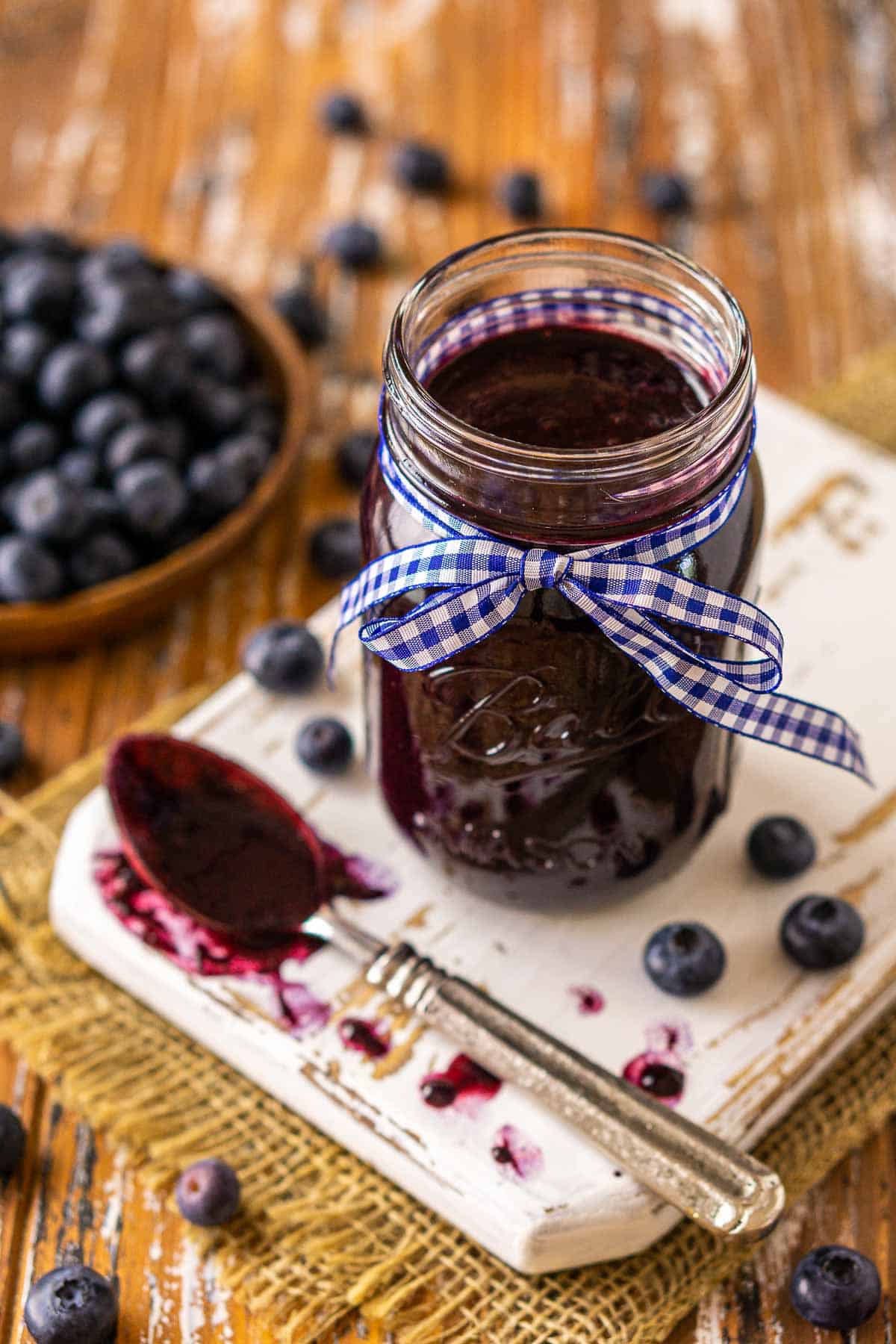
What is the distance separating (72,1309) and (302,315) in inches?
48.2

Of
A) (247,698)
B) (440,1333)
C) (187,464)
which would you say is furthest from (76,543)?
(440,1333)

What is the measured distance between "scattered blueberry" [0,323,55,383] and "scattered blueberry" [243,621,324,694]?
53 cm

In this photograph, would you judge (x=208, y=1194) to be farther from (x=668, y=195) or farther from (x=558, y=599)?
(x=668, y=195)

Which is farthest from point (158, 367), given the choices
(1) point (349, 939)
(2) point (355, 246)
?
(1) point (349, 939)

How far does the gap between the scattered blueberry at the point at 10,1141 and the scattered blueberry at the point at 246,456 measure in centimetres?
72

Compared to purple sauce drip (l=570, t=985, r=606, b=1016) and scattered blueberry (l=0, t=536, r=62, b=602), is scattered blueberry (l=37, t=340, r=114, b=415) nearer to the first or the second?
scattered blueberry (l=0, t=536, r=62, b=602)

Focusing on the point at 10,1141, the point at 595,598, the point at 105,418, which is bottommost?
the point at 10,1141

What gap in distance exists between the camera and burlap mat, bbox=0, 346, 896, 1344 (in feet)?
3.57

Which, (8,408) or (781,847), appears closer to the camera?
(781,847)

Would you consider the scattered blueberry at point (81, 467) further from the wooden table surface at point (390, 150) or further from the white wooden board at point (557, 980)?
the white wooden board at point (557, 980)

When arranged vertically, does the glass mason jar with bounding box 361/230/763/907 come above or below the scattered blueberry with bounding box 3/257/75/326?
above

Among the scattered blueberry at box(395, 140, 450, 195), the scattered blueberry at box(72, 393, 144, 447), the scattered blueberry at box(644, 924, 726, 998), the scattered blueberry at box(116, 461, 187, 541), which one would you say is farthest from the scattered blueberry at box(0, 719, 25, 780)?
the scattered blueberry at box(395, 140, 450, 195)

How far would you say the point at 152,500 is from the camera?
1546mm

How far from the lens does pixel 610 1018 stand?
1147mm
